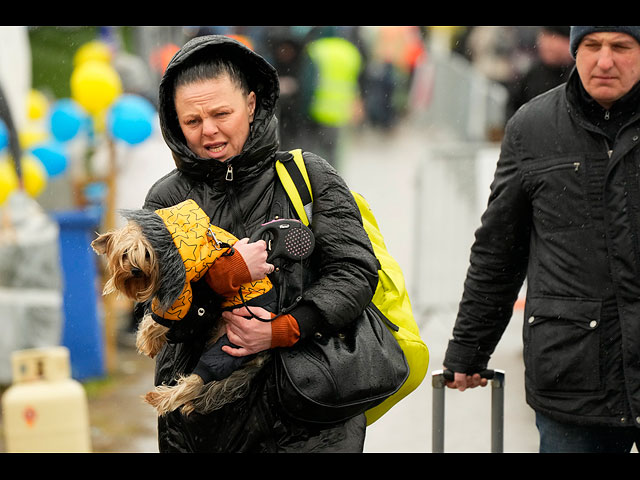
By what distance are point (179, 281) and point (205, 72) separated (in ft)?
2.19

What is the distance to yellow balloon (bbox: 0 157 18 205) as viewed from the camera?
24.7 ft

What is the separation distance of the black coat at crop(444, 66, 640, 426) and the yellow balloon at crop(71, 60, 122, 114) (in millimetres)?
5489

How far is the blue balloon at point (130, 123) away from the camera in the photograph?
26.7 ft

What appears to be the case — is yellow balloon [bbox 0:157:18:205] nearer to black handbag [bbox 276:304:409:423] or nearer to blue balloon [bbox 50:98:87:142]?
blue balloon [bbox 50:98:87:142]

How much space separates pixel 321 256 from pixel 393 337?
→ 352mm

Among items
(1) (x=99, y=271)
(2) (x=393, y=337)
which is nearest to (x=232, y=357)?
(2) (x=393, y=337)

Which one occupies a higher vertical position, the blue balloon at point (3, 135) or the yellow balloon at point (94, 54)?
the yellow balloon at point (94, 54)

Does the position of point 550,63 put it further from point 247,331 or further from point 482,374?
point 247,331

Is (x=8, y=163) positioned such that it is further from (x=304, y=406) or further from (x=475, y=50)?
(x=475, y=50)

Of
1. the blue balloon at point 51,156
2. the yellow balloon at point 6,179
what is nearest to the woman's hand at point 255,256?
the yellow balloon at point 6,179

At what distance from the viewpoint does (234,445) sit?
2.99 meters

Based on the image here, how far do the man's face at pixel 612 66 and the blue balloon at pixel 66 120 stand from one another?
233 inches

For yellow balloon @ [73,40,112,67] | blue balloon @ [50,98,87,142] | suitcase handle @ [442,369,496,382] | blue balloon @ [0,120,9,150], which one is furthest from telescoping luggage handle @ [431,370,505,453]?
yellow balloon @ [73,40,112,67]

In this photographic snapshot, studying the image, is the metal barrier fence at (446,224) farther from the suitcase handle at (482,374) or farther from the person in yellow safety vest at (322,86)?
the suitcase handle at (482,374)
